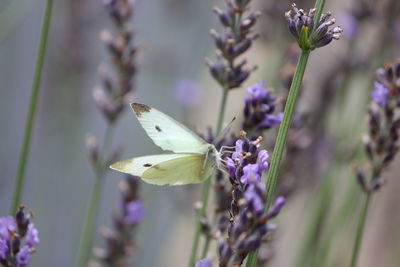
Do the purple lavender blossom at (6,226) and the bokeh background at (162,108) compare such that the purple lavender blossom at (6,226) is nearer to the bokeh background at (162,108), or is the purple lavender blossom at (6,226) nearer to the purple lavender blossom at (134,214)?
the purple lavender blossom at (134,214)

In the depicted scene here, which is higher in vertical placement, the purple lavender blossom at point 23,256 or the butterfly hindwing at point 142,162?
the butterfly hindwing at point 142,162

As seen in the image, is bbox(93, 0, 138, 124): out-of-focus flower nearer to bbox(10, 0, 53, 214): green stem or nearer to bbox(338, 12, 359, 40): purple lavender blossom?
bbox(10, 0, 53, 214): green stem

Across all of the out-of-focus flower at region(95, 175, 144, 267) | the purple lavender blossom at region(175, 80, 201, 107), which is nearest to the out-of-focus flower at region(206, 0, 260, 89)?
the out-of-focus flower at region(95, 175, 144, 267)

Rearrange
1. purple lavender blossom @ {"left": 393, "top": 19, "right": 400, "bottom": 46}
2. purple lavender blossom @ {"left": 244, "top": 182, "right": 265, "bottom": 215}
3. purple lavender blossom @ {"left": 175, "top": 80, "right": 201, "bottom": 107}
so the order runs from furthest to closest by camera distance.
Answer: purple lavender blossom @ {"left": 175, "top": 80, "right": 201, "bottom": 107}, purple lavender blossom @ {"left": 393, "top": 19, "right": 400, "bottom": 46}, purple lavender blossom @ {"left": 244, "top": 182, "right": 265, "bottom": 215}

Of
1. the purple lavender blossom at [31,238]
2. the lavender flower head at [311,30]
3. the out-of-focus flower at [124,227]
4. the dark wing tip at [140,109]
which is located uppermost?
the lavender flower head at [311,30]

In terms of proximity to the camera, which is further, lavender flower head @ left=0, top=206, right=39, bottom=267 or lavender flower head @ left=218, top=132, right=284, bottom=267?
lavender flower head @ left=0, top=206, right=39, bottom=267

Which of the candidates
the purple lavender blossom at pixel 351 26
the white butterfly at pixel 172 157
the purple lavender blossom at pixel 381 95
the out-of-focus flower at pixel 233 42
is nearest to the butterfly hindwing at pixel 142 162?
the white butterfly at pixel 172 157

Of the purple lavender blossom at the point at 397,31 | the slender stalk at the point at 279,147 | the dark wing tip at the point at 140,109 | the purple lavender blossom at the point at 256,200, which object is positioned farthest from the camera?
the purple lavender blossom at the point at 397,31

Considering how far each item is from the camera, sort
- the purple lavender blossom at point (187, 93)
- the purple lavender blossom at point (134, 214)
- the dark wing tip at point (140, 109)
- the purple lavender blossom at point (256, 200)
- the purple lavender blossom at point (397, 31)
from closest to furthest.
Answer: the purple lavender blossom at point (256, 200) → the dark wing tip at point (140, 109) → the purple lavender blossom at point (134, 214) → the purple lavender blossom at point (397, 31) → the purple lavender blossom at point (187, 93)
